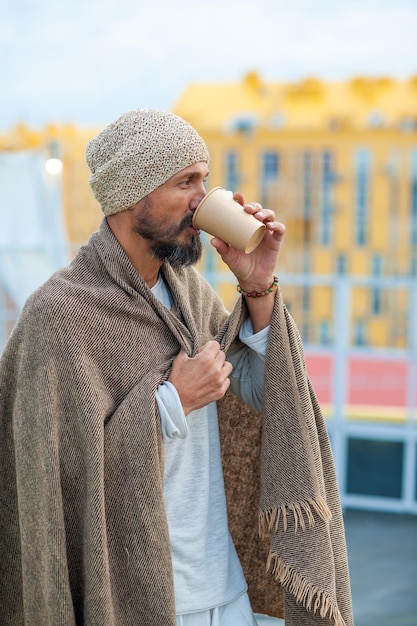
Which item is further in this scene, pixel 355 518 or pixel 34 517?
pixel 355 518

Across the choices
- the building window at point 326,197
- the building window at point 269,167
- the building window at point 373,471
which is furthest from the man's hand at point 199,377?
the building window at point 269,167

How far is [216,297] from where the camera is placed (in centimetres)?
178

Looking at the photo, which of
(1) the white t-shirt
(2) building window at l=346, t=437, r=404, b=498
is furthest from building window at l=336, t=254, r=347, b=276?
(1) the white t-shirt

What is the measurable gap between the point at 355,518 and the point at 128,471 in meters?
3.27

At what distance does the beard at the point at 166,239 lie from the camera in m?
1.52

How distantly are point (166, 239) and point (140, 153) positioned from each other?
15 centimetres

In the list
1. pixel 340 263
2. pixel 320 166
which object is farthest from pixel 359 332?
pixel 320 166

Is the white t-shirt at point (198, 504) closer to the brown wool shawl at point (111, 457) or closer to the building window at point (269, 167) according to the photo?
the brown wool shawl at point (111, 457)

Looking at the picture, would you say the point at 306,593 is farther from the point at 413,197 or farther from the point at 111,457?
the point at 413,197

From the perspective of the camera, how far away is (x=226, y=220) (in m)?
1.46

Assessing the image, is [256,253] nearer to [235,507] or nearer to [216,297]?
[216,297]

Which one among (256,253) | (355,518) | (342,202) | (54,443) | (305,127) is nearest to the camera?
(54,443)

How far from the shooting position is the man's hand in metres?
1.49

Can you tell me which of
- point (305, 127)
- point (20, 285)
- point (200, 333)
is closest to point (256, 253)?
point (200, 333)
